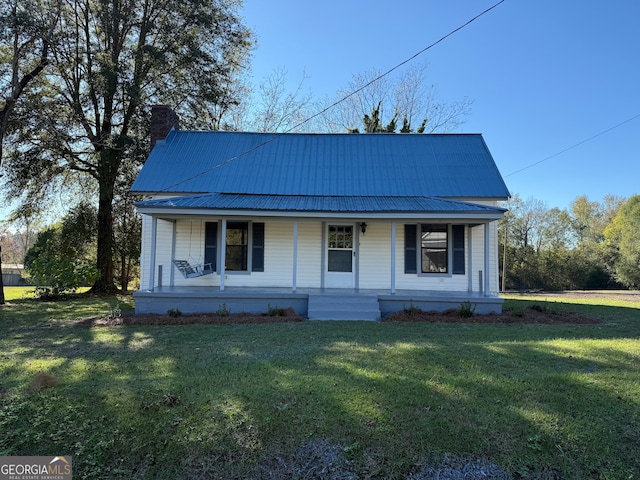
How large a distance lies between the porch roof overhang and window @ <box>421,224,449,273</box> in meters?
0.96

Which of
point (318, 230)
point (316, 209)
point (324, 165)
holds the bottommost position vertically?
point (318, 230)

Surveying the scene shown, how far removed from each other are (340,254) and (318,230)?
992 millimetres

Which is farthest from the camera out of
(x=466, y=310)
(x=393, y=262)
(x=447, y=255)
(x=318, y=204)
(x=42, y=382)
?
(x=447, y=255)

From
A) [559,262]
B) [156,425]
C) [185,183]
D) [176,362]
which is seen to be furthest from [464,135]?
[559,262]

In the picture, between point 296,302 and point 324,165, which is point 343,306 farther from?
point 324,165

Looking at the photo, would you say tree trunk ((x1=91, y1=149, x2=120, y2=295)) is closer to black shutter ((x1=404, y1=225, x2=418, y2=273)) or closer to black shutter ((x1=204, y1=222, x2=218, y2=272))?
black shutter ((x1=204, y1=222, x2=218, y2=272))

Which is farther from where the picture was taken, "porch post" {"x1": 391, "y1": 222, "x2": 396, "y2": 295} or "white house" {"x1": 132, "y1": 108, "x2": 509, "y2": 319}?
"porch post" {"x1": 391, "y1": 222, "x2": 396, "y2": 295}

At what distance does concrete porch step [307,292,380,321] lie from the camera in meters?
9.70

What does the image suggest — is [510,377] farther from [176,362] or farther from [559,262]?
[559,262]

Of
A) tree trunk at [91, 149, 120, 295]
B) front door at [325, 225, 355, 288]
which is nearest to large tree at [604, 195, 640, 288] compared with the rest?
front door at [325, 225, 355, 288]

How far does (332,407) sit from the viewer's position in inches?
147

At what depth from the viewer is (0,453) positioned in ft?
10.7

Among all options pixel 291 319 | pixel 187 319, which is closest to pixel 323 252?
pixel 291 319

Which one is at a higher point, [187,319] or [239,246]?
[239,246]
